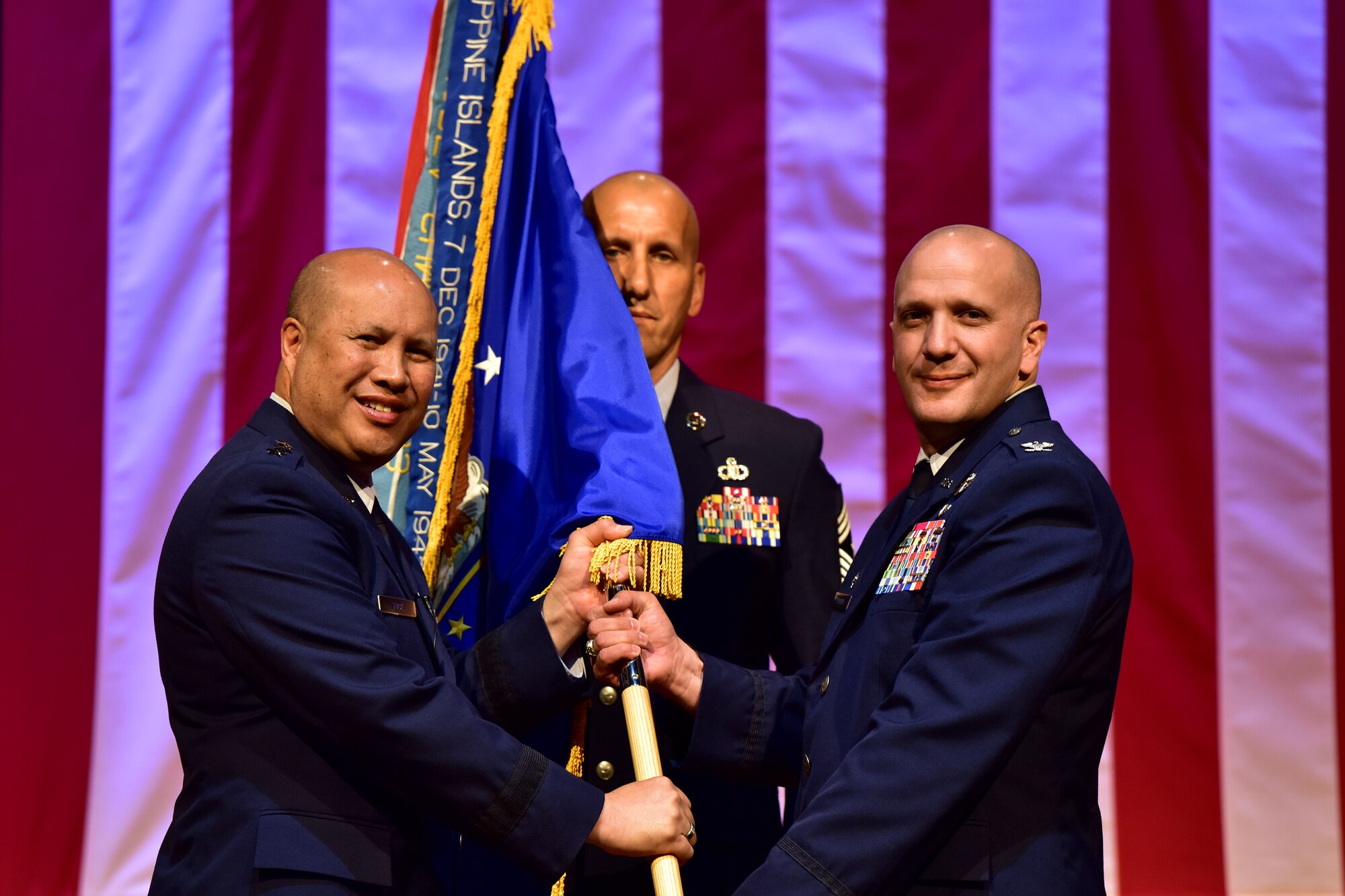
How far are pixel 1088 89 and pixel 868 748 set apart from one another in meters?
2.74

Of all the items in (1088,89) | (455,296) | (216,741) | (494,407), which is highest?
(1088,89)

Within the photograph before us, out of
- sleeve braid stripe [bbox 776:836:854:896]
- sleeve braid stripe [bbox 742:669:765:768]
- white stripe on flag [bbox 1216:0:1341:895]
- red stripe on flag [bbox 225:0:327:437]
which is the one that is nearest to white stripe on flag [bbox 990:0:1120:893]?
white stripe on flag [bbox 1216:0:1341:895]

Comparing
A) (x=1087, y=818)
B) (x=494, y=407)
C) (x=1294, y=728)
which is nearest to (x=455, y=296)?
(x=494, y=407)

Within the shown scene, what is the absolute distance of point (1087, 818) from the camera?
1.94 meters

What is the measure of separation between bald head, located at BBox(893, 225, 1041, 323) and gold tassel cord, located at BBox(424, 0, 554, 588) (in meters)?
0.98

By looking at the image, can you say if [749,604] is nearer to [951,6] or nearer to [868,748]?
[868,748]

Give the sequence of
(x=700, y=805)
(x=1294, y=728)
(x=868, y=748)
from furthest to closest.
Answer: (x=1294, y=728) < (x=700, y=805) < (x=868, y=748)

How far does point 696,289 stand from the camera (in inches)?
122

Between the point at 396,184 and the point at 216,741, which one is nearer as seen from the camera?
the point at 216,741

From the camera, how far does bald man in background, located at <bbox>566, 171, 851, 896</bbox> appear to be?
260cm

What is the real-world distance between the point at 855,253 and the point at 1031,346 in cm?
180

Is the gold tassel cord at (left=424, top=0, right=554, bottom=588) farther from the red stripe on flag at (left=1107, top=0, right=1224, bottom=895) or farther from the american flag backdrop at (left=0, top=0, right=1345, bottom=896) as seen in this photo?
the red stripe on flag at (left=1107, top=0, right=1224, bottom=895)

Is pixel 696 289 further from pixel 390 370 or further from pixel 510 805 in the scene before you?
pixel 510 805

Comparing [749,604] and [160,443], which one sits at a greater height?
[160,443]
